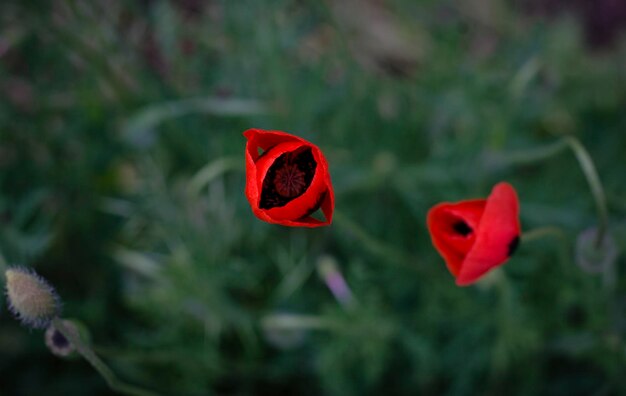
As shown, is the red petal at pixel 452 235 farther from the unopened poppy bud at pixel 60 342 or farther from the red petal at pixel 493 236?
the unopened poppy bud at pixel 60 342

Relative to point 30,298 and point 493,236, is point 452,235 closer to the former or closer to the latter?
point 493,236

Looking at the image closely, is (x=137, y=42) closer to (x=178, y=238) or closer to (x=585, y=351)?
(x=178, y=238)

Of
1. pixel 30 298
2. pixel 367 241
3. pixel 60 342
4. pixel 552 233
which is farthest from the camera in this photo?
pixel 367 241

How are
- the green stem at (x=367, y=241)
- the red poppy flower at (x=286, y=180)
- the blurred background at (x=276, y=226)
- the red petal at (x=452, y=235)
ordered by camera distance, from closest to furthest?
the red poppy flower at (x=286, y=180), the red petal at (x=452, y=235), the green stem at (x=367, y=241), the blurred background at (x=276, y=226)

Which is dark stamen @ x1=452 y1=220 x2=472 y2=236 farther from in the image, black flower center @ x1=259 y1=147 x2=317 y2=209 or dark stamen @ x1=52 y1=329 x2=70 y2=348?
dark stamen @ x1=52 y1=329 x2=70 y2=348

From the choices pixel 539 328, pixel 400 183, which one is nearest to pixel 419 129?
pixel 400 183

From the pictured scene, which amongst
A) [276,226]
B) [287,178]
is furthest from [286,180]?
[276,226]

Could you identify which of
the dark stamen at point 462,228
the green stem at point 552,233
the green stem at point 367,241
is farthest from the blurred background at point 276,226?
the dark stamen at point 462,228
